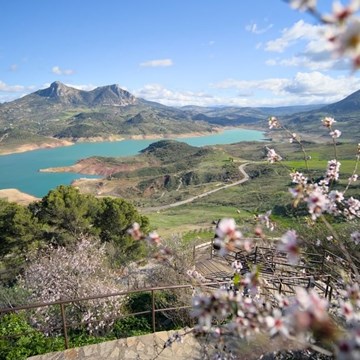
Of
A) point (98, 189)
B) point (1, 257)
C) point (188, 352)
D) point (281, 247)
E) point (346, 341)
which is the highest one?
point (281, 247)

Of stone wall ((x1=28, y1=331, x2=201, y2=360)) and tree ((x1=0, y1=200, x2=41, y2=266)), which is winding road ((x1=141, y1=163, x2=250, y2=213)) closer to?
tree ((x1=0, y1=200, x2=41, y2=266))

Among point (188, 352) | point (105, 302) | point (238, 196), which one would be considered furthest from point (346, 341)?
point (238, 196)

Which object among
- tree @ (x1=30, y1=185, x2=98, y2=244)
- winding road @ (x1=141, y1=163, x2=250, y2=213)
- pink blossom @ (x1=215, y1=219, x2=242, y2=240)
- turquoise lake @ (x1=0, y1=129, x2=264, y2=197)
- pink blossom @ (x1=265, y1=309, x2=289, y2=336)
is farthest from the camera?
turquoise lake @ (x1=0, y1=129, x2=264, y2=197)

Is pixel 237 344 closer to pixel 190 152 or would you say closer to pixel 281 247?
pixel 281 247

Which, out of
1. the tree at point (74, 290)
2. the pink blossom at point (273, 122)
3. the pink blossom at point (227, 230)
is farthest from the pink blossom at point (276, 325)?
the tree at point (74, 290)

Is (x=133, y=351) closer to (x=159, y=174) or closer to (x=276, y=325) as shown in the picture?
(x=276, y=325)

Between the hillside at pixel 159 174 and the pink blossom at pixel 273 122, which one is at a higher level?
the pink blossom at pixel 273 122

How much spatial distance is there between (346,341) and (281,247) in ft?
2.01

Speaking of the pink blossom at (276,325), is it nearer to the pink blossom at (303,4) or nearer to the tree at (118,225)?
the pink blossom at (303,4)

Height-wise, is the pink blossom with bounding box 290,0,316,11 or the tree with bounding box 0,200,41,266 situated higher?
the pink blossom with bounding box 290,0,316,11

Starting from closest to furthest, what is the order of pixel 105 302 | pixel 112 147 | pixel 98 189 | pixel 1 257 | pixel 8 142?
pixel 105 302 → pixel 1 257 → pixel 98 189 → pixel 8 142 → pixel 112 147

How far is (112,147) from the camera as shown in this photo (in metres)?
165

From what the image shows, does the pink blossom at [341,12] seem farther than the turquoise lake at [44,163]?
No

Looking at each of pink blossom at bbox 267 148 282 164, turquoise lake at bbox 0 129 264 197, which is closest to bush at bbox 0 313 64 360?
pink blossom at bbox 267 148 282 164
